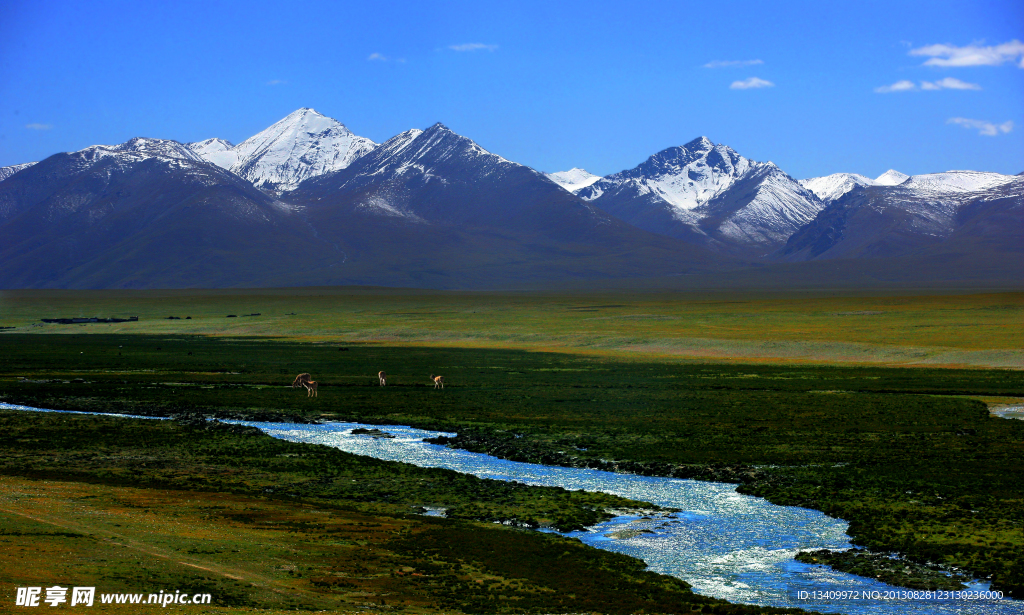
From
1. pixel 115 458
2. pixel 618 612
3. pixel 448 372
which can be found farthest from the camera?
pixel 448 372

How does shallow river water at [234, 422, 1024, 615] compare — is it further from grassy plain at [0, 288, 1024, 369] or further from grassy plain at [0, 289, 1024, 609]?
grassy plain at [0, 288, 1024, 369]

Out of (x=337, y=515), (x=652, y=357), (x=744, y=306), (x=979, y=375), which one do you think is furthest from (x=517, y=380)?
(x=744, y=306)

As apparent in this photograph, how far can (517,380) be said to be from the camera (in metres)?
62.5

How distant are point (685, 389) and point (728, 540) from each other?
108 ft

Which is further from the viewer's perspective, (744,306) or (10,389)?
(744,306)

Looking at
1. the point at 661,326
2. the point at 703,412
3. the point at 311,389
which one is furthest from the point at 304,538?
the point at 661,326

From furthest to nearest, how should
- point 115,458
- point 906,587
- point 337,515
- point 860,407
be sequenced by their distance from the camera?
1. point 860,407
2. point 115,458
3. point 337,515
4. point 906,587

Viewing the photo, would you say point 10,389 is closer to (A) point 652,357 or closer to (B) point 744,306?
(A) point 652,357

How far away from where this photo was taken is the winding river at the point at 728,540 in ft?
63.5

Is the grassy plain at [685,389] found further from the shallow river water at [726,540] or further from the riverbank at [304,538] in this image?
the riverbank at [304,538]

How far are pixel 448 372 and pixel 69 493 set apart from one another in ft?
137

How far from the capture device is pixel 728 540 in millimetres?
23875

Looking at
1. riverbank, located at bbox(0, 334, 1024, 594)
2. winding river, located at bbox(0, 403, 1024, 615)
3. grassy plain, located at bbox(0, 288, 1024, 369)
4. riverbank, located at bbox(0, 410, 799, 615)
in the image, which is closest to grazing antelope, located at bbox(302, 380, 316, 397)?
riverbank, located at bbox(0, 334, 1024, 594)

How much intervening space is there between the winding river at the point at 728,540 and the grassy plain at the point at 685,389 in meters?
1.30
